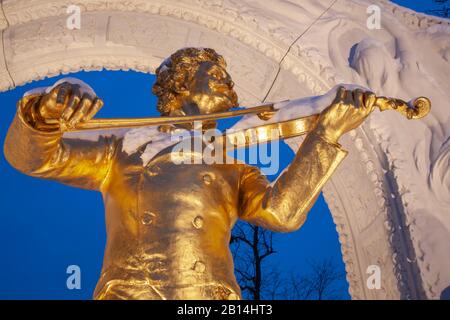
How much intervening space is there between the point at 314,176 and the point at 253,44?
177 centimetres

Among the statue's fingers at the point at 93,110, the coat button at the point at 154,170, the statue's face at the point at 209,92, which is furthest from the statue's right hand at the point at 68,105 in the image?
the statue's face at the point at 209,92

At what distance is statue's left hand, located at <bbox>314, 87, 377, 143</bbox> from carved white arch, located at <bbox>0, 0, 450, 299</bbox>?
1.28 metres

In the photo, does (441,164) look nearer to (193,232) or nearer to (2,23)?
(193,232)

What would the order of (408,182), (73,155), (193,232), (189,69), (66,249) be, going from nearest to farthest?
(193,232)
(73,155)
(189,69)
(408,182)
(66,249)

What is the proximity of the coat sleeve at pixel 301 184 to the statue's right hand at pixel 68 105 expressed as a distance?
30.8 inches

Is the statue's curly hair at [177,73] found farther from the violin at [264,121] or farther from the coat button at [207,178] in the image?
the coat button at [207,178]

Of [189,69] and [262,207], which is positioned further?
[189,69]

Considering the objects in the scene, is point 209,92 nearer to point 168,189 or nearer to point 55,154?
point 168,189

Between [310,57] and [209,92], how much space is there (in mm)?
1334

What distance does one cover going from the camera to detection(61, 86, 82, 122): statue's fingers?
2.41 meters

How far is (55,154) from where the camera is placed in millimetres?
2742

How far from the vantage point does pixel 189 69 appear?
124 inches

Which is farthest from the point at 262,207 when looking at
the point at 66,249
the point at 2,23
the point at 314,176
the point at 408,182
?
the point at 66,249

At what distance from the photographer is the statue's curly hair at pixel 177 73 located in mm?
3148
